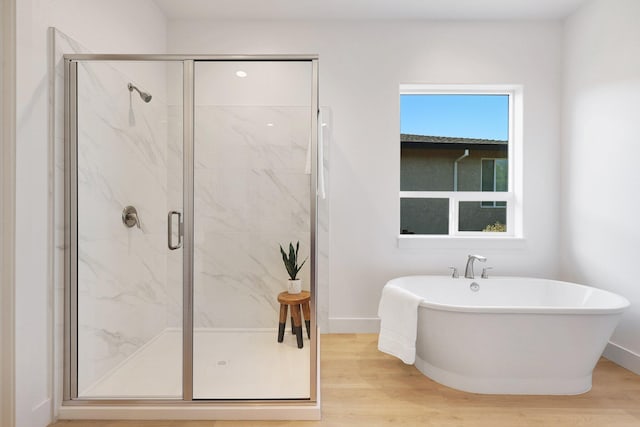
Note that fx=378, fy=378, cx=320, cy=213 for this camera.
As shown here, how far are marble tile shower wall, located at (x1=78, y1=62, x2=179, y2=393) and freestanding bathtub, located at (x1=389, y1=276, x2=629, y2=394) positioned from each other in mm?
1572

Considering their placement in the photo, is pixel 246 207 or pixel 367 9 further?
pixel 367 9

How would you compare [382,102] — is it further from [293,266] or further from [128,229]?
[128,229]

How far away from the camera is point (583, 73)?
9.71 ft

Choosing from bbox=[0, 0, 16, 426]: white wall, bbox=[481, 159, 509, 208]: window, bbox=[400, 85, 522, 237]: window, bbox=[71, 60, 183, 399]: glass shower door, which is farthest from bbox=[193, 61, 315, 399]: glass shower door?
bbox=[481, 159, 509, 208]: window

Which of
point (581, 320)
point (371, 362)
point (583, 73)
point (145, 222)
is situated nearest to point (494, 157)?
point (583, 73)

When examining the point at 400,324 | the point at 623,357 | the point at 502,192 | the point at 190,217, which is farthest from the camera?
the point at 502,192

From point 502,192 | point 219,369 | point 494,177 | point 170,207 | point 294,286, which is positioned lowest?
point 219,369

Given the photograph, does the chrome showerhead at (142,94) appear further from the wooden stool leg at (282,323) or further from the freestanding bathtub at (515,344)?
the freestanding bathtub at (515,344)

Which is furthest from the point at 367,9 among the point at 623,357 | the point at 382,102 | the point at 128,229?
the point at 623,357

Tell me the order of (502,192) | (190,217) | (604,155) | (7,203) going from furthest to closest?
(502,192) → (604,155) → (190,217) → (7,203)

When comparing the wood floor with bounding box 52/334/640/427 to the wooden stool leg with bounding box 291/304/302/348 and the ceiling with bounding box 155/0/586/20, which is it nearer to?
the wooden stool leg with bounding box 291/304/302/348

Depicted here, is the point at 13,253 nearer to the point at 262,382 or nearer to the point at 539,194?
the point at 262,382

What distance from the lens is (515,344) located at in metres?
2.13

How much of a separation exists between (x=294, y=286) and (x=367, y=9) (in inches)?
90.3
